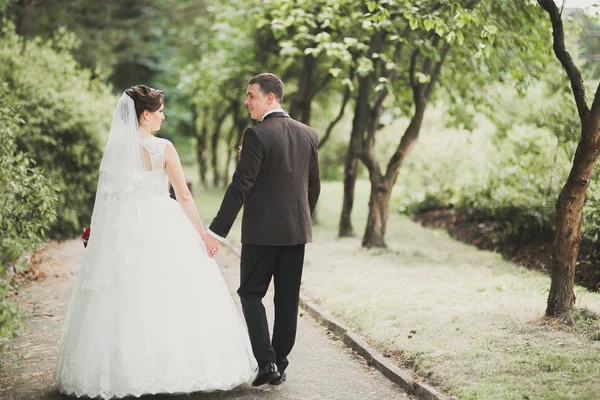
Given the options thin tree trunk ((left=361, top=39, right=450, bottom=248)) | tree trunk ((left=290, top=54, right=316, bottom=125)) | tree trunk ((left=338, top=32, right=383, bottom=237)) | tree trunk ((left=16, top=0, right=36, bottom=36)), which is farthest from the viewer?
tree trunk ((left=16, top=0, right=36, bottom=36))

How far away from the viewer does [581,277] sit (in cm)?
1127

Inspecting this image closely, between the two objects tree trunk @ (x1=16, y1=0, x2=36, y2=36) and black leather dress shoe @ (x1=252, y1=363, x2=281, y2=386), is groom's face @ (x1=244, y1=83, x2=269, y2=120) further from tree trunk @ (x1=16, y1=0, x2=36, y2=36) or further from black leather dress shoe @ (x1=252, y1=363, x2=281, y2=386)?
tree trunk @ (x1=16, y1=0, x2=36, y2=36)

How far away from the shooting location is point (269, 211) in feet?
19.7

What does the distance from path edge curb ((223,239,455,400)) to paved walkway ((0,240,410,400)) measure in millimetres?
71

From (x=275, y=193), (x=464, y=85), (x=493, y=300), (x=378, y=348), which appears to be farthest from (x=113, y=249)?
(x=464, y=85)

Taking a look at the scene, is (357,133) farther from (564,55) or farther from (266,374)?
(266,374)

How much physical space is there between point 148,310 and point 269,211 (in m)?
1.23

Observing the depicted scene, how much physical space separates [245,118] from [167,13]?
8.41 metres

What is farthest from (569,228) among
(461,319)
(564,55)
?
(564,55)

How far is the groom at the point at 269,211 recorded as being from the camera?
Answer: 5.91 metres

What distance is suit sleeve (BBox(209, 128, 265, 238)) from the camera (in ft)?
19.2

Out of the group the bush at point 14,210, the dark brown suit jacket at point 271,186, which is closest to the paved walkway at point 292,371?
the bush at point 14,210

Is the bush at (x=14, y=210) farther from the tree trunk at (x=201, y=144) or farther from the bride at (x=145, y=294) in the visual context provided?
the tree trunk at (x=201, y=144)

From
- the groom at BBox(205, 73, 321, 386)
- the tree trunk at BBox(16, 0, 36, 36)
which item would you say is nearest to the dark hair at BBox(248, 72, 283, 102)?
the groom at BBox(205, 73, 321, 386)
